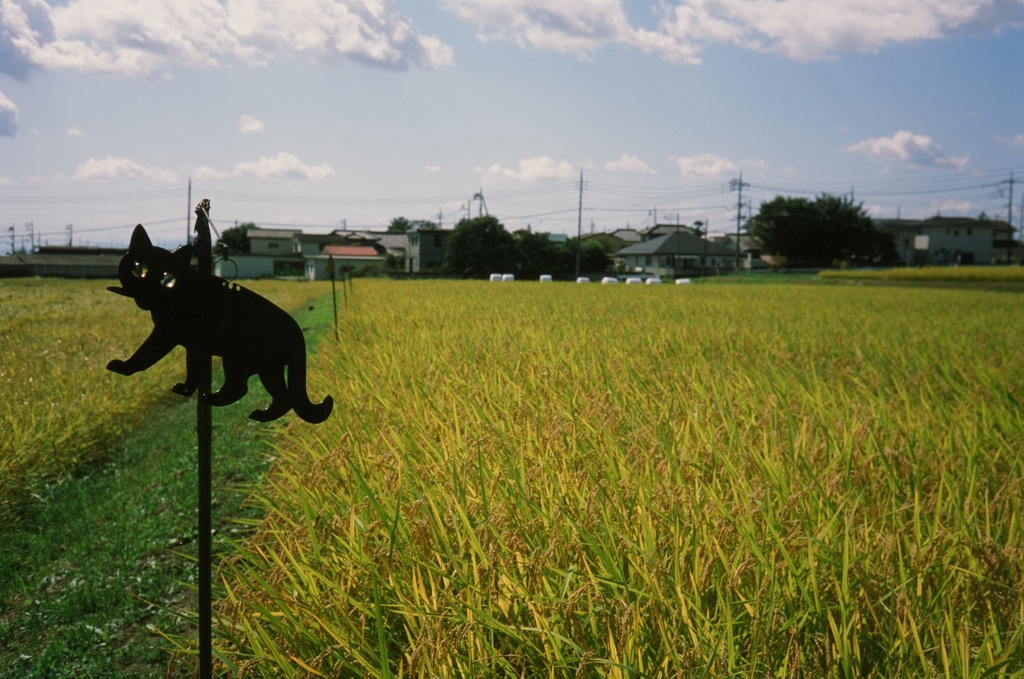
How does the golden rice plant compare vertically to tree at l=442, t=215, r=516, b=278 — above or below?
below

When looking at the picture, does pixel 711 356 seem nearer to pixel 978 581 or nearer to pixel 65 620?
pixel 978 581

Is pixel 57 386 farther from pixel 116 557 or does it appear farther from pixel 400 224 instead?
pixel 400 224

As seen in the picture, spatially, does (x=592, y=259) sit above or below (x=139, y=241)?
above

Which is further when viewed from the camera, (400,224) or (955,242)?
(400,224)

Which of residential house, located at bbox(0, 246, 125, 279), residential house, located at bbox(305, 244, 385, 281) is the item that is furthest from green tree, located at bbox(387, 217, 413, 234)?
residential house, located at bbox(0, 246, 125, 279)

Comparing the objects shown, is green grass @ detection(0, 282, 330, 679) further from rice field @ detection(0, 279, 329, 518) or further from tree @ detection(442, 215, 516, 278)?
tree @ detection(442, 215, 516, 278)

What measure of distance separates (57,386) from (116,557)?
95.8 inches

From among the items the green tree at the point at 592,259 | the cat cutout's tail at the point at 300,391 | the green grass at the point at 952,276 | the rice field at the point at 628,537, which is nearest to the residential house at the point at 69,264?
the rice field at the point at 628,537

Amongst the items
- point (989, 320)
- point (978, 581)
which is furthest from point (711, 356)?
point (989, 320)

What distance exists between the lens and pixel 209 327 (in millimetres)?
1667

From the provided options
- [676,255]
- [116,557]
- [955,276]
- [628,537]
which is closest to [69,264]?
[116,557]

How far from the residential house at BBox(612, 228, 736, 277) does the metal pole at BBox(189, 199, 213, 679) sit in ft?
227

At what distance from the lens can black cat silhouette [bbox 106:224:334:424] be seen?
1.57 meters

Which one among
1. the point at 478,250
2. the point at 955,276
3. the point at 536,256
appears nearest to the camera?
the point at 955,276
